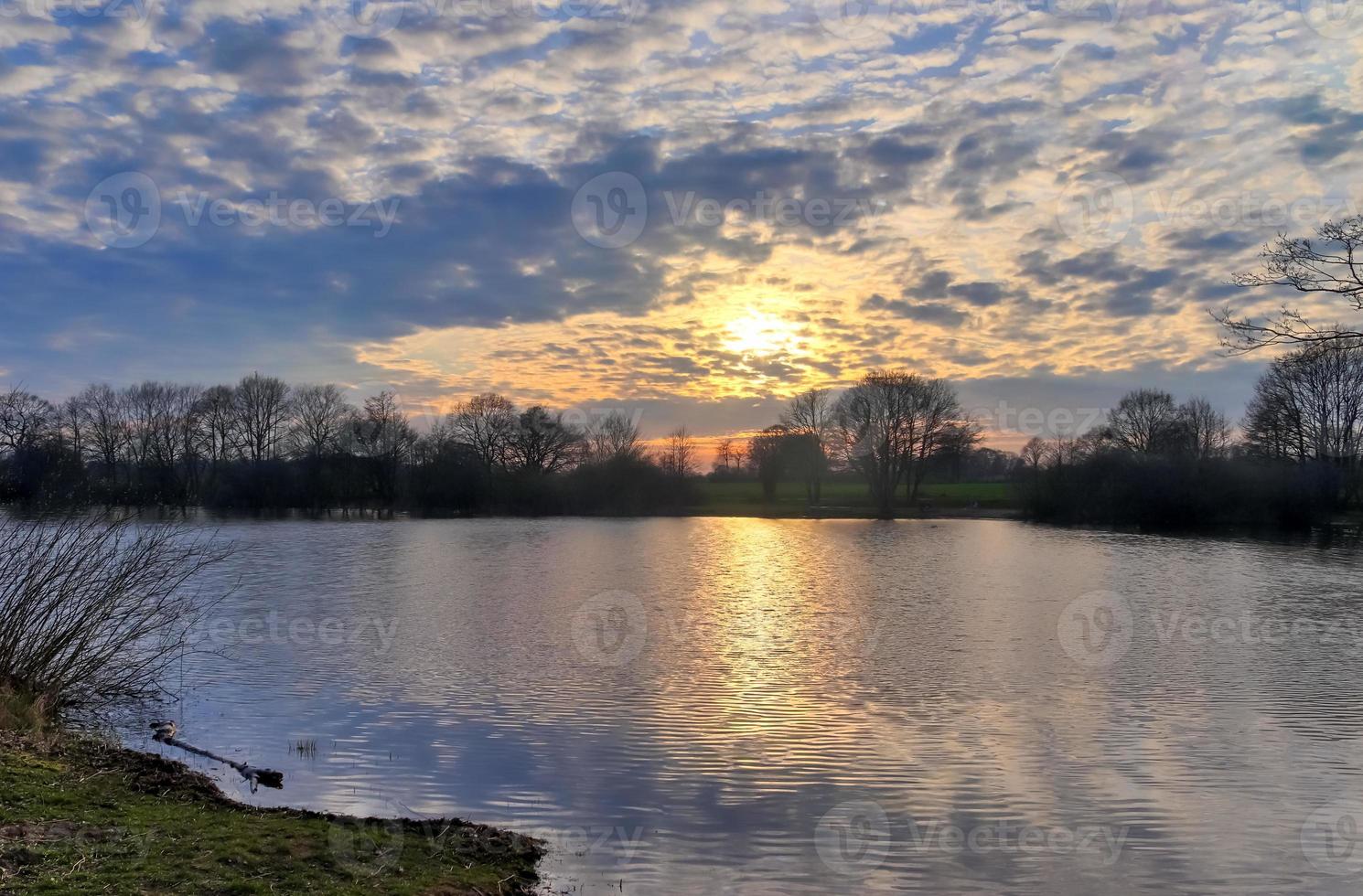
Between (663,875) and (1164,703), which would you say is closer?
(663,875)

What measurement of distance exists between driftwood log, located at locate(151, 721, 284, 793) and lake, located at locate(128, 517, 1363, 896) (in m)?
0.16

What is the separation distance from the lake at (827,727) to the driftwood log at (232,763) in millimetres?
160

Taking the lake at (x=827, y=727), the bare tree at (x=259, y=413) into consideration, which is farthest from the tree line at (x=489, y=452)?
the lake at (x=827, y=727)

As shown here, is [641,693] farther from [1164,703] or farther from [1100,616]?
[1100,616]

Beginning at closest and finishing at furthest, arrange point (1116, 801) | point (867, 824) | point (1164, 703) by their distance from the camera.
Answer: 1. point (867, 824)
2. point (1116, 801)
3. point (1164, 703)

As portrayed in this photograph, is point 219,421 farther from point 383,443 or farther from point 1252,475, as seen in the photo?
point 1252,475

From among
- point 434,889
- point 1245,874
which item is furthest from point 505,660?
point 1245,874

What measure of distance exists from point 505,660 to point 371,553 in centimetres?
2240

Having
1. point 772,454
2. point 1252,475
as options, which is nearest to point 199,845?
point 1252,475

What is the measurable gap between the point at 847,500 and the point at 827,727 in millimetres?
71431

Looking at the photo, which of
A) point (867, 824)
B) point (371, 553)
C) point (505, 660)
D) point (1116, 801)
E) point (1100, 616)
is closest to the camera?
point (867, 824)

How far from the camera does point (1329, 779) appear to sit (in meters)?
8.38

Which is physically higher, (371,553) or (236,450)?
(236,450)

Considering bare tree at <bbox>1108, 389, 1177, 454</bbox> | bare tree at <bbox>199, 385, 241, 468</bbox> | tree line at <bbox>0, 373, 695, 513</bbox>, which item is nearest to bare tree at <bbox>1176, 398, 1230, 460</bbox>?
bare tree at <bbox>1108, 389, 1177, 454</bbox>
